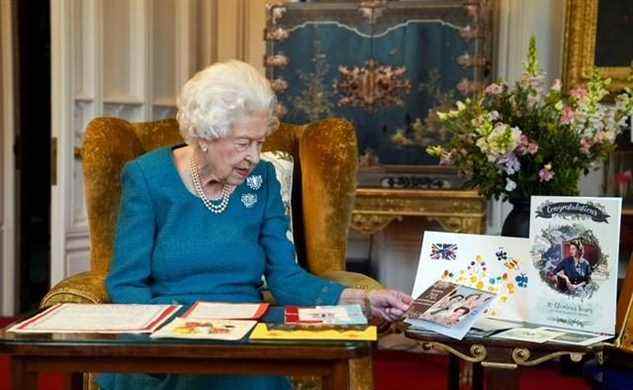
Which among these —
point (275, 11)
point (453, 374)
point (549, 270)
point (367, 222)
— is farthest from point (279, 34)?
point (549, 270)

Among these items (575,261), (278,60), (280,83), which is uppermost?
(278,60)

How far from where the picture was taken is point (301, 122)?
11.7 ft

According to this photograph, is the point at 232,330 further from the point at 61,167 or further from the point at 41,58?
the point at 41,58

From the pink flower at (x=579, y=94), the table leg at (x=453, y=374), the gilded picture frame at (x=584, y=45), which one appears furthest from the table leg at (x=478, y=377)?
the gilded picture frame at (x=584, y=45)

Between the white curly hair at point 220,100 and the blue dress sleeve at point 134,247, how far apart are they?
0.19 metres

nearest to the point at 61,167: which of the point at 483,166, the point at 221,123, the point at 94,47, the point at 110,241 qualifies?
the point at 94,47

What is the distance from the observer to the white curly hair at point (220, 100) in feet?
5.55

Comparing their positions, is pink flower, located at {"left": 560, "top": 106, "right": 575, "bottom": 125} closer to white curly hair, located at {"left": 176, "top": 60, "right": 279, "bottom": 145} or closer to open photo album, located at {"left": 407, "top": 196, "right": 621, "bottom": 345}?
open photo album, located at {"left": 407, "top": 196, "right": 621, "bottom": 345}

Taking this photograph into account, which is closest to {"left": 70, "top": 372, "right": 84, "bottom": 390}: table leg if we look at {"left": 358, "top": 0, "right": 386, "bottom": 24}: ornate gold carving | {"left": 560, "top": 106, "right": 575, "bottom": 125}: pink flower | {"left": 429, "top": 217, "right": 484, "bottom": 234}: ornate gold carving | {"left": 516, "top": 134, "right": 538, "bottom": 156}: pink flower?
{"left": 516, "top": 134, "right": 538, "bottom": 156}: pink flower

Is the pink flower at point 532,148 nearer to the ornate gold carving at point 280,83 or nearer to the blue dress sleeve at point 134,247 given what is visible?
the blue dress sleeve at point 134,247

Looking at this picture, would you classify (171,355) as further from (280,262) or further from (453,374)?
(453,374)

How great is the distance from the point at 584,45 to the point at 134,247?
8.24 feet

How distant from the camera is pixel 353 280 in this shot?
2.05 meters

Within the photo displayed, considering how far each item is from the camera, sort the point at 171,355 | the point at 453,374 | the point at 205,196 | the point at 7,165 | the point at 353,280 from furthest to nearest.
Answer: the point at 7,165
the point at 353,280
the point at 453,374
the point at 205,196
the point at 171,355
